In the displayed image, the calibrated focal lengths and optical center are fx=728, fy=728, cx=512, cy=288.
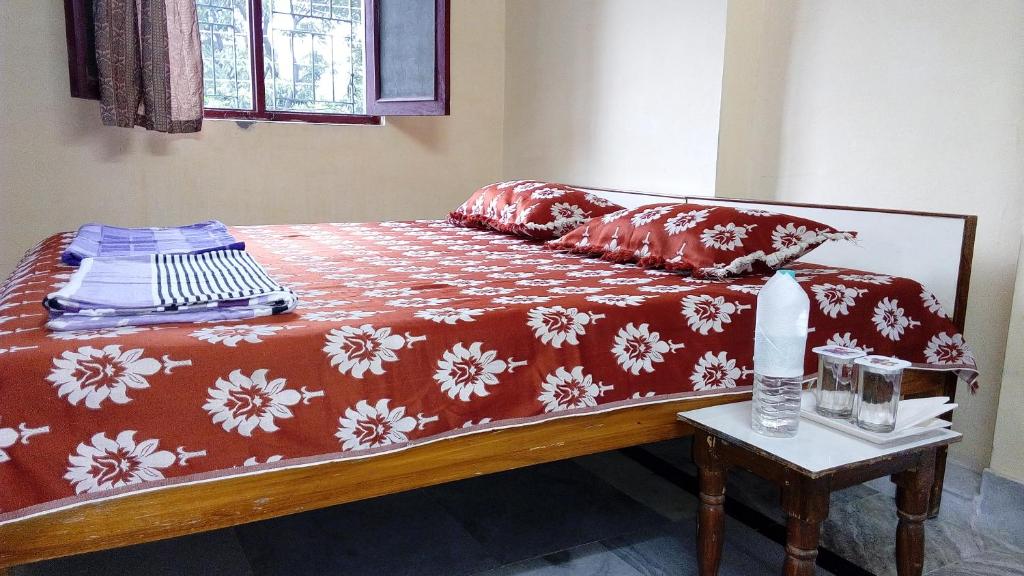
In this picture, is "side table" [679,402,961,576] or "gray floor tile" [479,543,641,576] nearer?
"side table" [679,402,961,576]

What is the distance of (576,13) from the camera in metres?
3.65

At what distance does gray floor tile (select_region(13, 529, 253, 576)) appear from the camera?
1.61 m

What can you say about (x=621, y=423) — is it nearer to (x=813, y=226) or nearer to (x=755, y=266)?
(x=755, y=266)

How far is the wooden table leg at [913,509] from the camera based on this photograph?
1.45 m

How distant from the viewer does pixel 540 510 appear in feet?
6.44

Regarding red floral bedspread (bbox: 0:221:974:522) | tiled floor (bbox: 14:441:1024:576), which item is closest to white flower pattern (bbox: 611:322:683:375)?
red floral bedspread (bbox: 0:221:974:522)

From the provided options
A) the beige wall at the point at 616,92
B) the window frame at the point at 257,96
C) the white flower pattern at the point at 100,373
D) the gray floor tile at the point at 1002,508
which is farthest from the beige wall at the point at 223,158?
the gray floor tile at the point at 1002,508

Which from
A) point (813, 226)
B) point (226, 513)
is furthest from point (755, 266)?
point (226, 513)

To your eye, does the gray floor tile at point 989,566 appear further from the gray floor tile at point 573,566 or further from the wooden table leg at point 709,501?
the gray floor tile at point 573,566

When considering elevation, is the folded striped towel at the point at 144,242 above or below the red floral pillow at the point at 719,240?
below

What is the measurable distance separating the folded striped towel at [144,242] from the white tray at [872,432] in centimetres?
155

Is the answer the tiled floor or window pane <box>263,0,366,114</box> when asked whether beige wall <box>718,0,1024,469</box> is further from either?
window pane <box>263,0,366,114</box>

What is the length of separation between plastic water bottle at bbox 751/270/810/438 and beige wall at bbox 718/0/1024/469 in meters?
1.09

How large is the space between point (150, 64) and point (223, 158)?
1.80 feet
